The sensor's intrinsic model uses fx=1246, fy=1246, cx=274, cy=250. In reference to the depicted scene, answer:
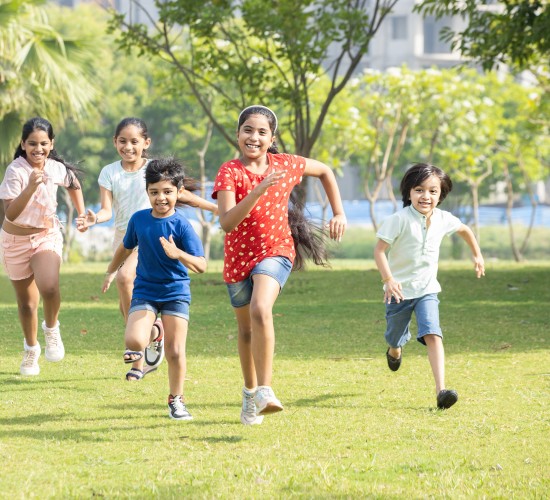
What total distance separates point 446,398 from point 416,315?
593 millimetres

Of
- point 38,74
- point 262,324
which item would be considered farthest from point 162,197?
point 38,74

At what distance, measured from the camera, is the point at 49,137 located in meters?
8.18

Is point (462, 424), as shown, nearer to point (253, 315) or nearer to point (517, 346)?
point (253, 315)

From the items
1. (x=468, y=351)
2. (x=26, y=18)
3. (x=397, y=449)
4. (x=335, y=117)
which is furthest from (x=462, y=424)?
(x=335, y=117)

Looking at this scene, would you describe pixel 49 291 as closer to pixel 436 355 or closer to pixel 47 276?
pixel 47 276

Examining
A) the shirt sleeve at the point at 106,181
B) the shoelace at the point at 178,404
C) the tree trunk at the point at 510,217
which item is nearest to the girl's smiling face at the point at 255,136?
the shoelace at the point at 178,404

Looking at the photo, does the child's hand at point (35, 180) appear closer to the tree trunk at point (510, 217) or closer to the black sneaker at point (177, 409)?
the black sneaker at point (177, 409)

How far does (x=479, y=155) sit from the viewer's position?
40938mm

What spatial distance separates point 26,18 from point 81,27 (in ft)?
83.3

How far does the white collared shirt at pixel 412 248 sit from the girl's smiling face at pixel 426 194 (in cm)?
7

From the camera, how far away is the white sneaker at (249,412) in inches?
253

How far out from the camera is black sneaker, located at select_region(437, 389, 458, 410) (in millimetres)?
6789

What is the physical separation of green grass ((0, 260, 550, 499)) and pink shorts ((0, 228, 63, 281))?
714 millimetres

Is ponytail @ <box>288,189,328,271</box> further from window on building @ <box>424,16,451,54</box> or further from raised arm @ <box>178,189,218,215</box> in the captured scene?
window on building @ <box>424,16,451,54</box>
